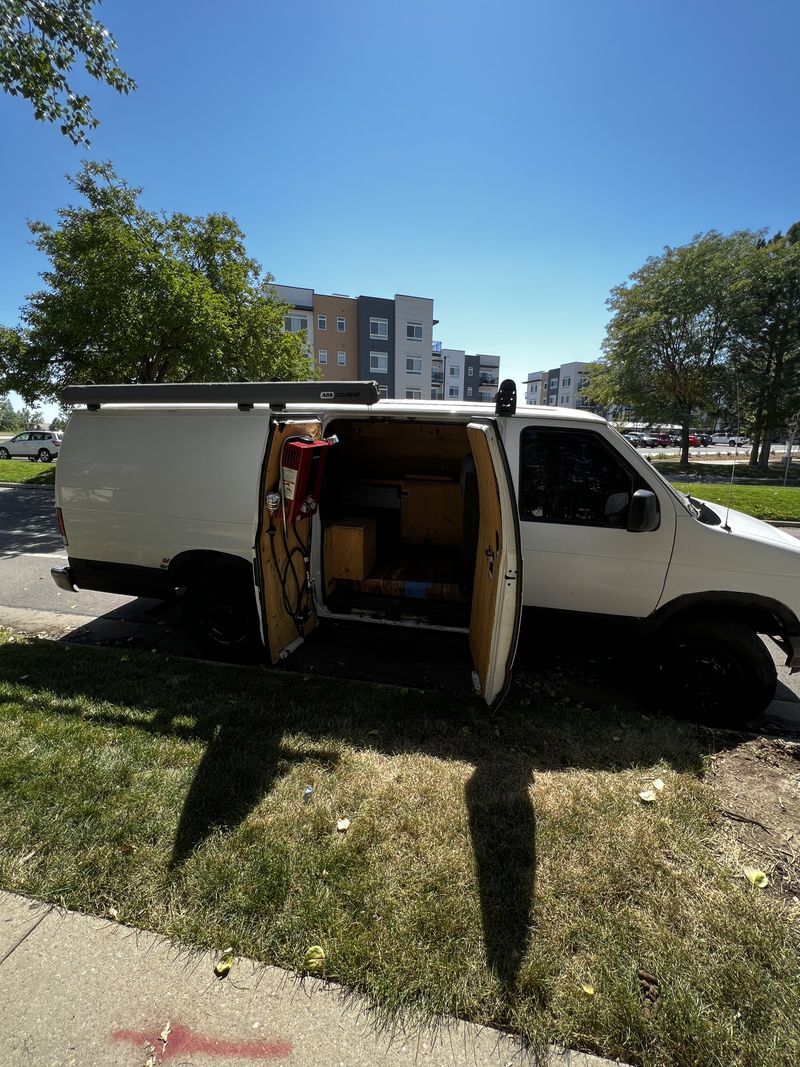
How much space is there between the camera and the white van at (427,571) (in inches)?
139

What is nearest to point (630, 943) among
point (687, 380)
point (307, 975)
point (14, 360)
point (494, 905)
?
point (494, 905)

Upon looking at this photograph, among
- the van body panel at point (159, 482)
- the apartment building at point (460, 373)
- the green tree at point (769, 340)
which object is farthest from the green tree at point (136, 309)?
the apartment building at point (460, 373)

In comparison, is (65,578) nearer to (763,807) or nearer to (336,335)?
(763,807)

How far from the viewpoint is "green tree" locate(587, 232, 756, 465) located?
80.7ft

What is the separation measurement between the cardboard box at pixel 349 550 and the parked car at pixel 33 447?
27930mm

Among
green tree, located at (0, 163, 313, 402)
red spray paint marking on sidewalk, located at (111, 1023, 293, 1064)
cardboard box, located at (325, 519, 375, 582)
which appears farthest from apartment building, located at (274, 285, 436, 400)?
red spray paint marking on sidewalk, located at (111, 1023, 293, 1064)

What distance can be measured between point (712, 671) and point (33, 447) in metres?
32.8

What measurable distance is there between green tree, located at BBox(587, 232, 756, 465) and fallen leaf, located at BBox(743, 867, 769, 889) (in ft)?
91.1

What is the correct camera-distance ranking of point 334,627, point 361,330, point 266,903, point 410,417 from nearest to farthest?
point 266,903 → point 410,417 → point 334,627 → point 361,330

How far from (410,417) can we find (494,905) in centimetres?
→ 312

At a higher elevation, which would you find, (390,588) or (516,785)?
(390,588)

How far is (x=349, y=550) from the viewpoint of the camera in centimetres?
500

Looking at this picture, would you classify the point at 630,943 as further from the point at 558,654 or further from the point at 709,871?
the point at 558,654

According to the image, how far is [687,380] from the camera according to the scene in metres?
25.9
